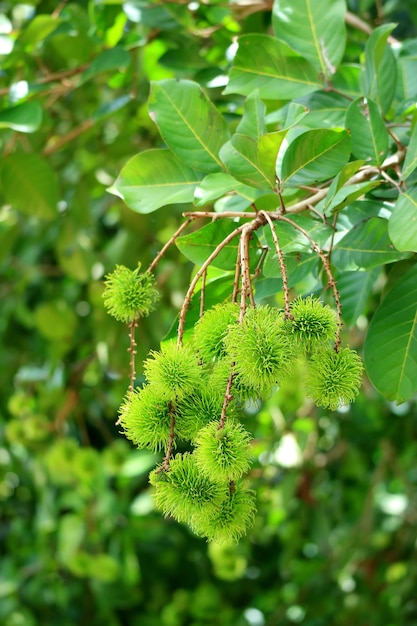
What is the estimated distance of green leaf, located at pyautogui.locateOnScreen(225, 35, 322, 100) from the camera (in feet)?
4.59

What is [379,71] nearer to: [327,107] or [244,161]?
[327,107]

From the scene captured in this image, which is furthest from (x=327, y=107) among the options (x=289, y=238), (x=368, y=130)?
(x=289, y=238)

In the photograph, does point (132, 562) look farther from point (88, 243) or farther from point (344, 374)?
point (344, 374)

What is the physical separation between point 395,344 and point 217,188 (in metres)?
0.32

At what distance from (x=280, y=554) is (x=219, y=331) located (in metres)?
2.58

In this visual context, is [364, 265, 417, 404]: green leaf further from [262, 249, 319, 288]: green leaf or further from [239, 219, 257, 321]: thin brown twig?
[239, 219, 257, 321]: thin brown twig

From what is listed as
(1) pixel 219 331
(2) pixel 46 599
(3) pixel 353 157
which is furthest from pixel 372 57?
(2) pixel 46 599

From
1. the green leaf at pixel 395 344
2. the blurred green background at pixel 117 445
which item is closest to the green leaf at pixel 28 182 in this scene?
the blurred green background at pixel 117 445

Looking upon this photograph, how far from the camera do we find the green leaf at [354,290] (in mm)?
1282

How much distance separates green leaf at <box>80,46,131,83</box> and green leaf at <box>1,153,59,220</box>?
0.31 metres

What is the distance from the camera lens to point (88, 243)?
9.05 feet

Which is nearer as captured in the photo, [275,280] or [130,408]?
[130,408]

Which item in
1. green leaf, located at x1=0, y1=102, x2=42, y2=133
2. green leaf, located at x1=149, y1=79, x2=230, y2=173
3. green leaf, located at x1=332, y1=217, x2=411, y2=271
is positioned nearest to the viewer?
green leaf, located at x1=332, y1=217, x2=411, y2=271

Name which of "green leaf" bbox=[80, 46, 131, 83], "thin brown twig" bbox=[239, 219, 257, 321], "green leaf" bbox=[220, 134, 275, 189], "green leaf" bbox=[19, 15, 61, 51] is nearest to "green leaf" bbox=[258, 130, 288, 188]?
"green leaf" bbox=[220, 134, 275, 189]
